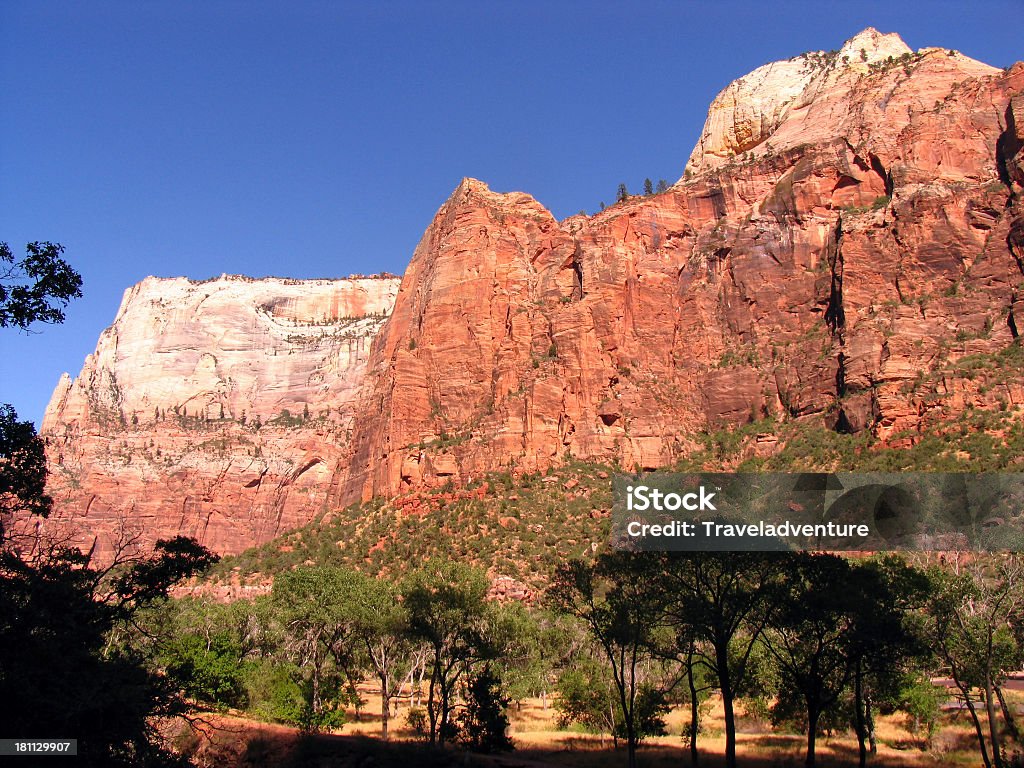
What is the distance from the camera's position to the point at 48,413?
152125 millimetres

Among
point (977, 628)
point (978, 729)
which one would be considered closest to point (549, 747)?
point (978, 729)

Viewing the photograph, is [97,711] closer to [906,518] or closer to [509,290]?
[906,518]

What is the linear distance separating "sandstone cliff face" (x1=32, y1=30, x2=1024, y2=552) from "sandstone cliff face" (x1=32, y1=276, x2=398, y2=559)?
25334mm

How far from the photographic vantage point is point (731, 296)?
90875 mm

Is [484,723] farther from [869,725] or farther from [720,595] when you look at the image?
[869,725]

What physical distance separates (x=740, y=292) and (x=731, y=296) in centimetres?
105

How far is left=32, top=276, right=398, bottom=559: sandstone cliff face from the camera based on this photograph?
416ft

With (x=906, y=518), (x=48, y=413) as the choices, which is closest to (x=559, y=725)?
(x=906, y=518)

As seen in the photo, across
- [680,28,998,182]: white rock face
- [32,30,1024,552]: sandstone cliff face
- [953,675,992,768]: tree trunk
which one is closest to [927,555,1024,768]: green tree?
[953,675,992,768]: tree trunk

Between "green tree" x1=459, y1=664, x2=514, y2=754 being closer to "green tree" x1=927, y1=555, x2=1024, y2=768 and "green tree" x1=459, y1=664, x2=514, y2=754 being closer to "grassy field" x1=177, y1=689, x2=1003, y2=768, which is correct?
"grassy field" x1=177, y1=689, x2=1003, y2=768

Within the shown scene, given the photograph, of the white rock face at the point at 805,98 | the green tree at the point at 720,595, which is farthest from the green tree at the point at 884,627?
the white rock face at the point at 805,98

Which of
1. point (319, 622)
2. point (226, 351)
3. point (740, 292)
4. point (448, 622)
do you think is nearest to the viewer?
point (448, 622)

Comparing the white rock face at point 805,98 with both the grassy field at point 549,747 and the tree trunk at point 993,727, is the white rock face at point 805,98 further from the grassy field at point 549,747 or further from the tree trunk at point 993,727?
the tree trunk at point 993,727

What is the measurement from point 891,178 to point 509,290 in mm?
40995
